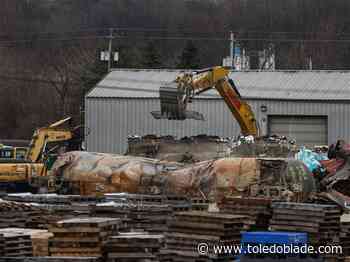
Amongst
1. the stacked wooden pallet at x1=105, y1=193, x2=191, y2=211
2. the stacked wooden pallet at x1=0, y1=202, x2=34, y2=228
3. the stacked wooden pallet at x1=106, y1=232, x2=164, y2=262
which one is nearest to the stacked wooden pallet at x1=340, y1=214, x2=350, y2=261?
the stacked wooden pallet at x1=106, y1=232, x2=164, y2=262

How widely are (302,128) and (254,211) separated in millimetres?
31895

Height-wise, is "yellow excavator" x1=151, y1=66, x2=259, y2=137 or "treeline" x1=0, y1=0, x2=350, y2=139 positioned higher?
"treeline" x1=0, y1=0, x2=350, y2=139

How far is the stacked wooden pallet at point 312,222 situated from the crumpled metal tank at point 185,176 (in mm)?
7575

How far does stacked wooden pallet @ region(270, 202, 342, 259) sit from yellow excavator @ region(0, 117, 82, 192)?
1551 centimetres

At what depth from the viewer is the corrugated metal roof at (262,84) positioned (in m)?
57.2

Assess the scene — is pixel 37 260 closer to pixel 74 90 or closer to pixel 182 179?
pixel 182 179

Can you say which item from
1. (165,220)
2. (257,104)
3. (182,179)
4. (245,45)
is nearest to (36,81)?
(245,45)

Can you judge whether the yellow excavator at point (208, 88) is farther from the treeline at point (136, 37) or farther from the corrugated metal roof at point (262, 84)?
the treeline at point (136, 37)

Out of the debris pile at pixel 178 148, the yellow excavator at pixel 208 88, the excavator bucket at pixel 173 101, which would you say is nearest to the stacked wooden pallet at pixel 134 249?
the debris pile at pixel 178 148

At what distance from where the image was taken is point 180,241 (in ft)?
68.4

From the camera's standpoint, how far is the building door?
55312 mm

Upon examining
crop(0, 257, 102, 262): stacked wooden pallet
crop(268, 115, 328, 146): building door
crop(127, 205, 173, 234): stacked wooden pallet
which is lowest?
crop(0, 257, 102, 262): stacked wooden pallet

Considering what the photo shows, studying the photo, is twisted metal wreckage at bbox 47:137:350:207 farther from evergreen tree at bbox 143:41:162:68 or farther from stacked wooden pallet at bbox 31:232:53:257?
evergreen tree at bbox 143:41:162:68

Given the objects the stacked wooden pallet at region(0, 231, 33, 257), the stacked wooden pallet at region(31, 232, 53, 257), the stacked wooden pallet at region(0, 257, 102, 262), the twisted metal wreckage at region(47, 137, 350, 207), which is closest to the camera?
the stacked wooden pallet at region(0, 257, 102, 262)
